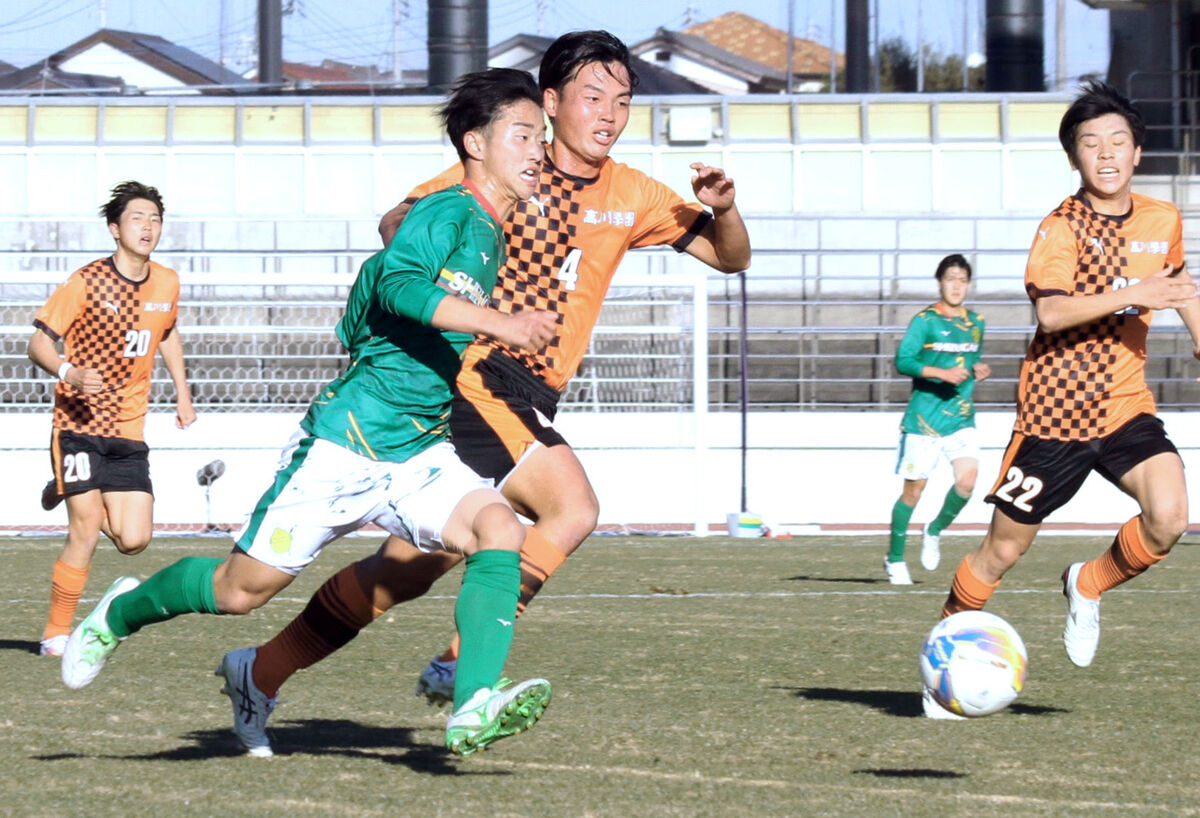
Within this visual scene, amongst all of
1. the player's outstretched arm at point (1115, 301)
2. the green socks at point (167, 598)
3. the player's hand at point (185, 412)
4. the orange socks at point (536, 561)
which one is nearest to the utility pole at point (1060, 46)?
the player's hand at point (185, 412)

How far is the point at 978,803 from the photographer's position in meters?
3.87

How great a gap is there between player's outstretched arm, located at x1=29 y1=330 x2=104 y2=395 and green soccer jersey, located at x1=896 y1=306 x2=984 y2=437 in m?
5.10

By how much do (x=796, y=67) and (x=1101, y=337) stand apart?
852 inches

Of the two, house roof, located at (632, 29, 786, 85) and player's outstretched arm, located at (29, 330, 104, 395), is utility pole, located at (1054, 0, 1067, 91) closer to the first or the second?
house roof, located at (632, 29, 786, 85)

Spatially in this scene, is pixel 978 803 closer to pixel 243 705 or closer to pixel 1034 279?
pixel 243 705

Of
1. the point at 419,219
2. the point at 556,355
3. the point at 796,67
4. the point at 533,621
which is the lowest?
the point at 533,621

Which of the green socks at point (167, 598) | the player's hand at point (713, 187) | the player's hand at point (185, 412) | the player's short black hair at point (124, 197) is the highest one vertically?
the player's short black hair at point (124, 197)

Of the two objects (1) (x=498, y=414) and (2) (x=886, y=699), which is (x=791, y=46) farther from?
(1) (x=498, y=414)

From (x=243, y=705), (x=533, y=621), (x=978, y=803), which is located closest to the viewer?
(x=978, y=803)

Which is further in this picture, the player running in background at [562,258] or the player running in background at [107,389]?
the player running in background at [107,389]

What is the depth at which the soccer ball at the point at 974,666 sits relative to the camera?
4609mm

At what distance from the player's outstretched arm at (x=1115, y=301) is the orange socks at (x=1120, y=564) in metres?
0.75

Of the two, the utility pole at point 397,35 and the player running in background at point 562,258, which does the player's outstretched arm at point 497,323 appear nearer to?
the player running in background at point 562,258

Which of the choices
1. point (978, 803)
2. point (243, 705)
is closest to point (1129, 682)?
point (978, 803)
